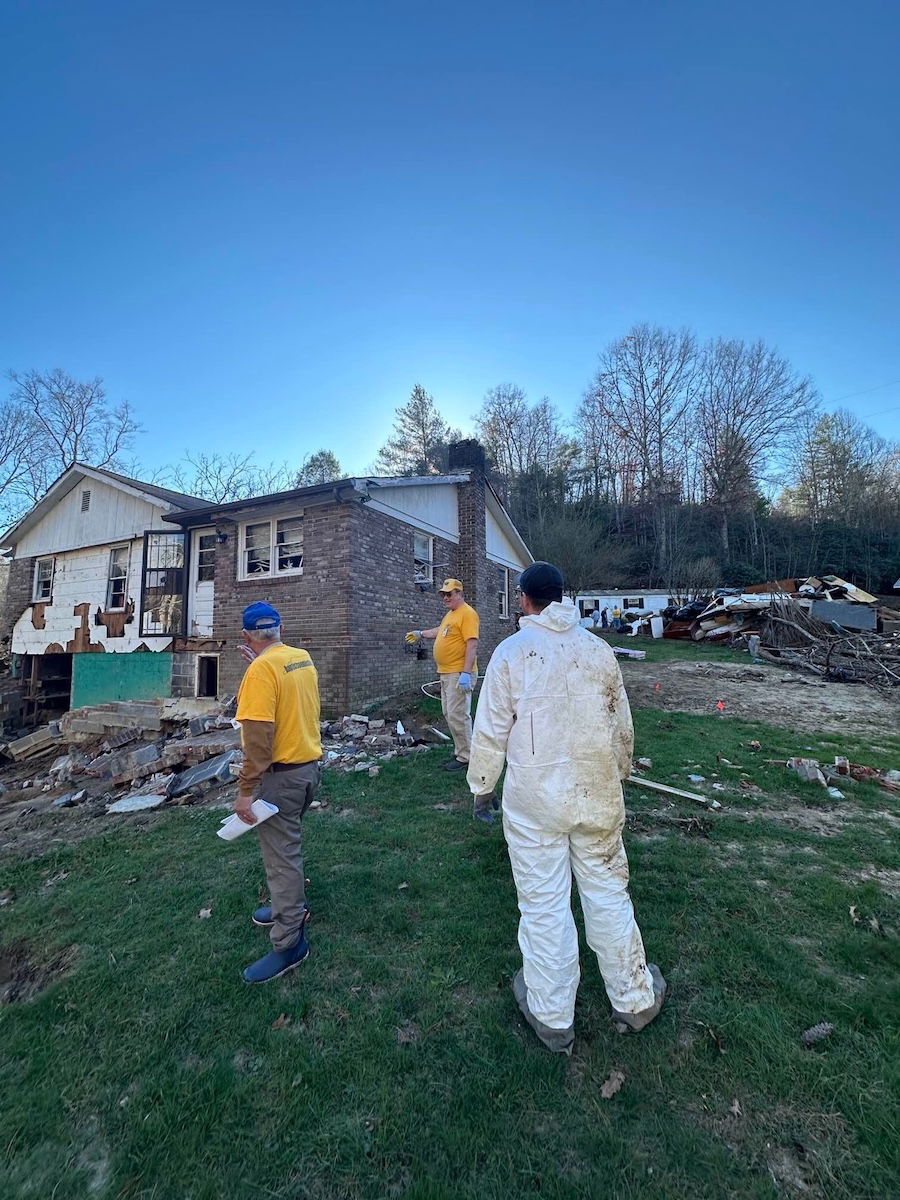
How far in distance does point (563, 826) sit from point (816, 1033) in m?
1.34

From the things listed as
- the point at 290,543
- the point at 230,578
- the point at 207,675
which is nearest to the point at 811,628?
the point at 290,543

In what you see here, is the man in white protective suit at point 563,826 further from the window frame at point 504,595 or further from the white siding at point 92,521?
the window frame at point 504,595

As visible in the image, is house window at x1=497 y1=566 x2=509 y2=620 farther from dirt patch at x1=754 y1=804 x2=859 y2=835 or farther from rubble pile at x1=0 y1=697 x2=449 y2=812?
dirt patch at x1=754 y1=804 x2=859 y2=835

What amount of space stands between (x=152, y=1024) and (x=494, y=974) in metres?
1.62

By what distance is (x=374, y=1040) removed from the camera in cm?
208

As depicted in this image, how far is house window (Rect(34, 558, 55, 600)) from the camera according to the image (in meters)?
13.5

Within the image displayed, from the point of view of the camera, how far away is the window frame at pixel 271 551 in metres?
9.33

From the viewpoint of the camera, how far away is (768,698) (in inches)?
381

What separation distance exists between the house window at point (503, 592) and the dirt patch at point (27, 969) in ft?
43.1

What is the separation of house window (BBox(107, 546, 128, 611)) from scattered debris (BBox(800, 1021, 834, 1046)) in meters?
13.9

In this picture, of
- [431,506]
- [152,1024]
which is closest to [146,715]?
[431,506]

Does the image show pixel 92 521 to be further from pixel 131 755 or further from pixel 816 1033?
pixel 816 1033

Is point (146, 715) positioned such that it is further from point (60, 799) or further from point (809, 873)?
point (809, 873)

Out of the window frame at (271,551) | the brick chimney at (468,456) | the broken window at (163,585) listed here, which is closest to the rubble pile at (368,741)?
A: the window frame at (271,551)
